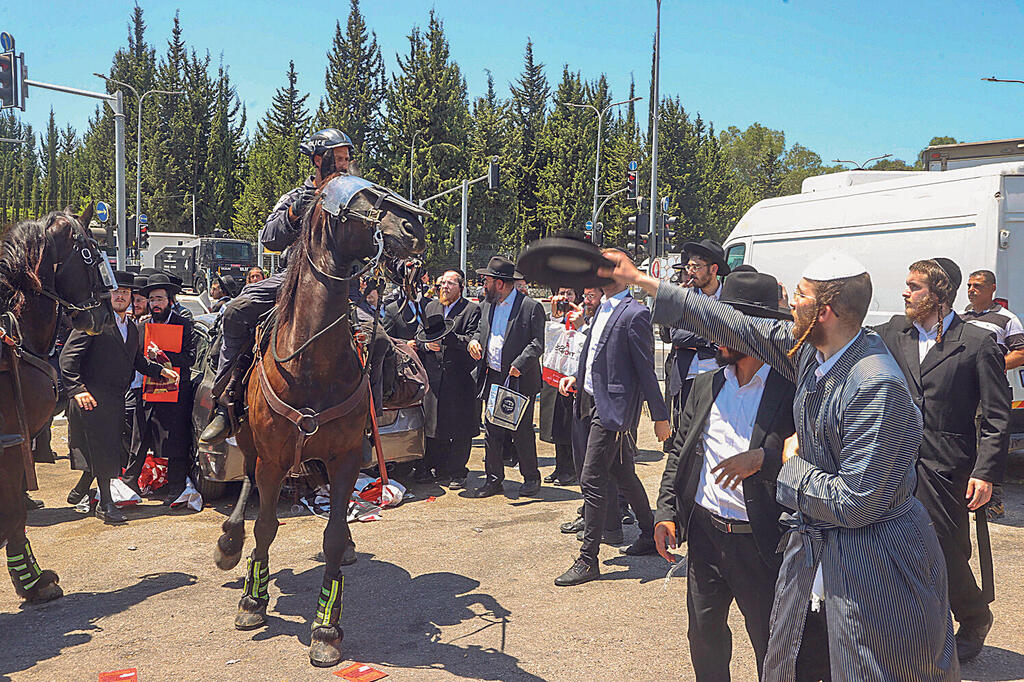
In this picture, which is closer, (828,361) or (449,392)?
(828,361)

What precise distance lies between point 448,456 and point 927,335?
5511 millimetres

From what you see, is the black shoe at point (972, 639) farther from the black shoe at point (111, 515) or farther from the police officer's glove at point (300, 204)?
the black shoe at point (111, 515)

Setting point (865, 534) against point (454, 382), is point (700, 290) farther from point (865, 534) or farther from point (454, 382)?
point (865, 534)

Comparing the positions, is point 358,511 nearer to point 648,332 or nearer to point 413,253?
point 648,332

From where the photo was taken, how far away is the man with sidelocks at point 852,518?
2.64 meters

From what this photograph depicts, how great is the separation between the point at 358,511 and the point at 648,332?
3395mm

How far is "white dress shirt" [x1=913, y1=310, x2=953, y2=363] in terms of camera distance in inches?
Result: 195

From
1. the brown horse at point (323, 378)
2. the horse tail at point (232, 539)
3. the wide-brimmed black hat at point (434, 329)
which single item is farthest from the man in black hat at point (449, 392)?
the brown horse at point (323, 378)

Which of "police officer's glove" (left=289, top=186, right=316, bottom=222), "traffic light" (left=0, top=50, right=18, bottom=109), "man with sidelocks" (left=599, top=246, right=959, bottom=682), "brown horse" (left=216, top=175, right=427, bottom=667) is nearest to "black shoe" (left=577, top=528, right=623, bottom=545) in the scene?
"brown horse" (left=216, top=175, right=427, bottom=667)

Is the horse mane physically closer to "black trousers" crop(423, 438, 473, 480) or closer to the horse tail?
the horse tail

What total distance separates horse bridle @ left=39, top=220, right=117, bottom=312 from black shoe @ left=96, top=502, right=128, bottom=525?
101 inches

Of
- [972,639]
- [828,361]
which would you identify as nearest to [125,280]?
[828,361]

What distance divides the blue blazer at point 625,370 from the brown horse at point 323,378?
6.00ft

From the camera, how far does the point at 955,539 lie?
15.0 ft
